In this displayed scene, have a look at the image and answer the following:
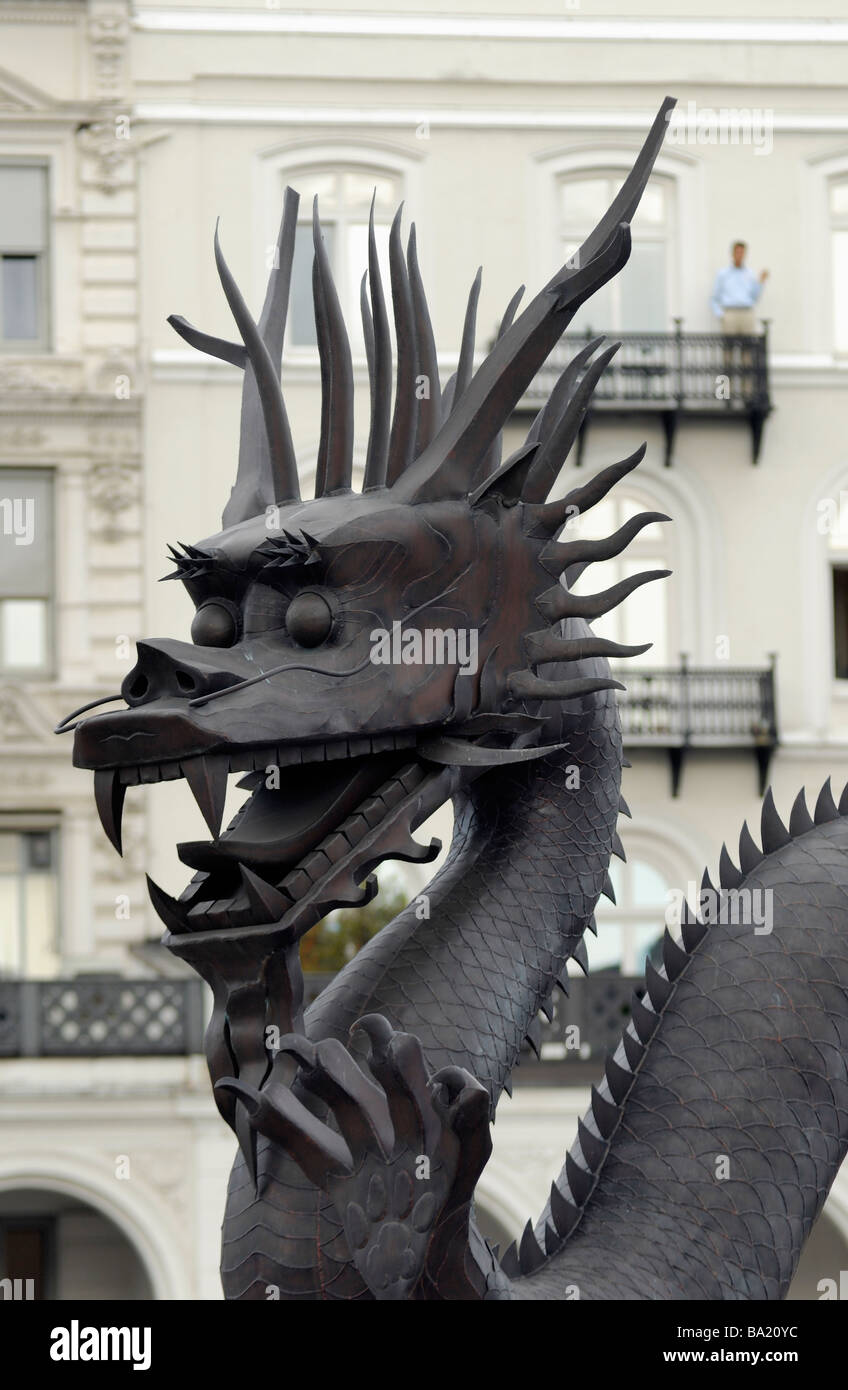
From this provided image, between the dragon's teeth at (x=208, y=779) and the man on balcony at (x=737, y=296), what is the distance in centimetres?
1247

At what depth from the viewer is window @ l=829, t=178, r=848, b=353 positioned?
15.1 m

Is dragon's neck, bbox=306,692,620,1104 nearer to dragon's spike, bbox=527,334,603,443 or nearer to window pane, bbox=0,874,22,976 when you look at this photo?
dragon's spike, bbox=527,334,603,443

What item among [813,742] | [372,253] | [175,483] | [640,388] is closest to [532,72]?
[640,388]

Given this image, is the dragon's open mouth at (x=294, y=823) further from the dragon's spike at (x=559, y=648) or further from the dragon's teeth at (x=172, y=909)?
the dragon's spike at (x=559, y=648)

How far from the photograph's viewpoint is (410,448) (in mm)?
2977

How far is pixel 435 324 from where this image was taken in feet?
47.9

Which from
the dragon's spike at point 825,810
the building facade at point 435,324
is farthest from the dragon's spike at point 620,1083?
the building facade at point 435,324

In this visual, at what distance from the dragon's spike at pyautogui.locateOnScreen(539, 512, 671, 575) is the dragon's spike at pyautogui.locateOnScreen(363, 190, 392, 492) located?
0.27 metres

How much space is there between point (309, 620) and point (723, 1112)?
106 centimetres

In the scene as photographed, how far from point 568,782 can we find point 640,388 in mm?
11901

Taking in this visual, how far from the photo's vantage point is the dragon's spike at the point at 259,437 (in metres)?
2.99
